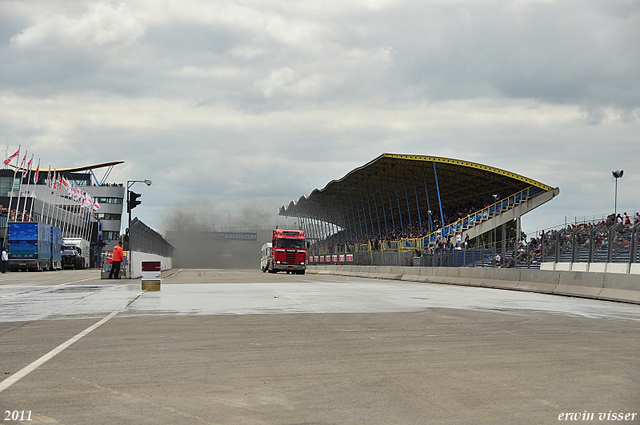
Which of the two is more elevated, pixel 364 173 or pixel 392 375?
pixel 364 173

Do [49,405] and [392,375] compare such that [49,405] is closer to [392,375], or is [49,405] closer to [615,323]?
[392,375]

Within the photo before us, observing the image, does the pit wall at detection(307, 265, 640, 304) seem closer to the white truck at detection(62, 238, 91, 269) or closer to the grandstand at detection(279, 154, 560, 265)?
the grandstand at detection(279, 154, 560, 265)

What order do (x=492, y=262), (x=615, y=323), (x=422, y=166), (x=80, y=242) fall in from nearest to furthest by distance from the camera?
1. (x=615, y=323)
2. (x=492, y=262)
3. (x=422, y=166)
4. (x=80, y=242)

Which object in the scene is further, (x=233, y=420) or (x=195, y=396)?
(x=195, y=396)

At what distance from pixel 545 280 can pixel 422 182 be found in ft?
170

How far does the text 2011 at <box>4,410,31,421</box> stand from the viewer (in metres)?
5.06

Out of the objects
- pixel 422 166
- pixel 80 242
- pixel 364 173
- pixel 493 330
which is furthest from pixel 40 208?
pixel 493 330

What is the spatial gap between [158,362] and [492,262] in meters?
24.1

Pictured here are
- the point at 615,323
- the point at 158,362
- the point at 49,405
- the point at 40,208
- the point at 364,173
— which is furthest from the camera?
the point at 40,208

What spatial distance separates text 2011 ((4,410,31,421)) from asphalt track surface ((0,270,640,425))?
0.06 feet

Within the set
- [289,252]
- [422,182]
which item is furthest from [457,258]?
[422,182]

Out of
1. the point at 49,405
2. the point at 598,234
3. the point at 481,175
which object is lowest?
the point at 49,405

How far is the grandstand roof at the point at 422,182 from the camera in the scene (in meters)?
60.8

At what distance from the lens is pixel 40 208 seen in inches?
3652
